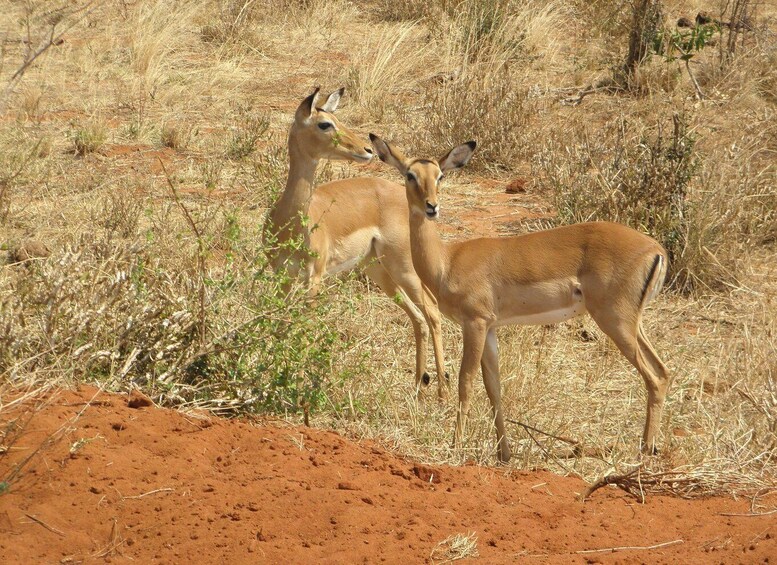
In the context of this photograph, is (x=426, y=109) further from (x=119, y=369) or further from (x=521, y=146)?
(x=119, y=369)

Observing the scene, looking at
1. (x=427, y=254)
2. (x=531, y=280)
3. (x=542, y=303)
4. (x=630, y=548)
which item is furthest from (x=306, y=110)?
(x=630, y=548)

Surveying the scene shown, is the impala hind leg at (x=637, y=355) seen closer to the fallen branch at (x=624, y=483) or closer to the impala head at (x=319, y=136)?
the fallen branch at (x=624, y=483)

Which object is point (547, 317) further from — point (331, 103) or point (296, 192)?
point (331, 103)

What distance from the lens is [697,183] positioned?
8.62 meters

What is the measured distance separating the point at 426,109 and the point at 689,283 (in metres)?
3.93

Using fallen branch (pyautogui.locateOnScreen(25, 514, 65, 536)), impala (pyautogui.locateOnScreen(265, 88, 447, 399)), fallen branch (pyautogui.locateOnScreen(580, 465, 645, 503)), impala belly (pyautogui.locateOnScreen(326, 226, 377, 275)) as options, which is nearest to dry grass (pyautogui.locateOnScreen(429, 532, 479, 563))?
fallen branch (pyautogui.locateOnScreen(580, 465, 645, 503))

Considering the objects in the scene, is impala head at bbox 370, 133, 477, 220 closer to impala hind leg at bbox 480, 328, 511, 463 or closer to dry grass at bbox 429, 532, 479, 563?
impala hind leg at bbox 480, 328, 511, 463

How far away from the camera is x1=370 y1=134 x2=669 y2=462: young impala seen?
591 cm

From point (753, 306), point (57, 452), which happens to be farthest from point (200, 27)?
point (57, 452)

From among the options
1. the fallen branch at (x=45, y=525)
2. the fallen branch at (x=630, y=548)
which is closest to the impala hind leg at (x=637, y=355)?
the fallen branch at (x=630, y=548)

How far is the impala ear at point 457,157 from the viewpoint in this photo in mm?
6332

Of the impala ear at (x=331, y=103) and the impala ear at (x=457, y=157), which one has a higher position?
the impala ear at (x=457, y=157)

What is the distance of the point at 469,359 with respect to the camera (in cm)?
596

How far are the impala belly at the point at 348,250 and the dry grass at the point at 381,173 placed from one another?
0.36 m
